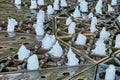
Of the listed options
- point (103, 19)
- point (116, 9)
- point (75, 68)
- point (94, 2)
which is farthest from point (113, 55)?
point (94, 2)

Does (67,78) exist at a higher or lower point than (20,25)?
lower

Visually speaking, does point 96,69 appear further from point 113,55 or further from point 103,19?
point 103,19

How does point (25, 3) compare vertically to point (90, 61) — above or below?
above

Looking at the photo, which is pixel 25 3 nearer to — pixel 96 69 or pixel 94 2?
pixel 94 2

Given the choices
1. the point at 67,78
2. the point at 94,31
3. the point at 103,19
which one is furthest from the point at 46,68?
the point at 103,19

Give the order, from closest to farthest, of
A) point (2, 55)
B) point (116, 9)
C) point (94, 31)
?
point (2, 55)
point (94, 31)
point (116, 9)

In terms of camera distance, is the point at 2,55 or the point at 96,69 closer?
the point at 96,69

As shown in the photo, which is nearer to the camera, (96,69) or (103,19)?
(96,69)

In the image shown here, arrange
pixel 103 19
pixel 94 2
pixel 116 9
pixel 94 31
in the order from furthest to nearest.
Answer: pixel 94 2 < pixel 116 9 < pixel 103 19 < pixel 94 31

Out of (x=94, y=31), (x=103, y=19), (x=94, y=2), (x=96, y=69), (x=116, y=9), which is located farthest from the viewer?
(x=94, y=2)
